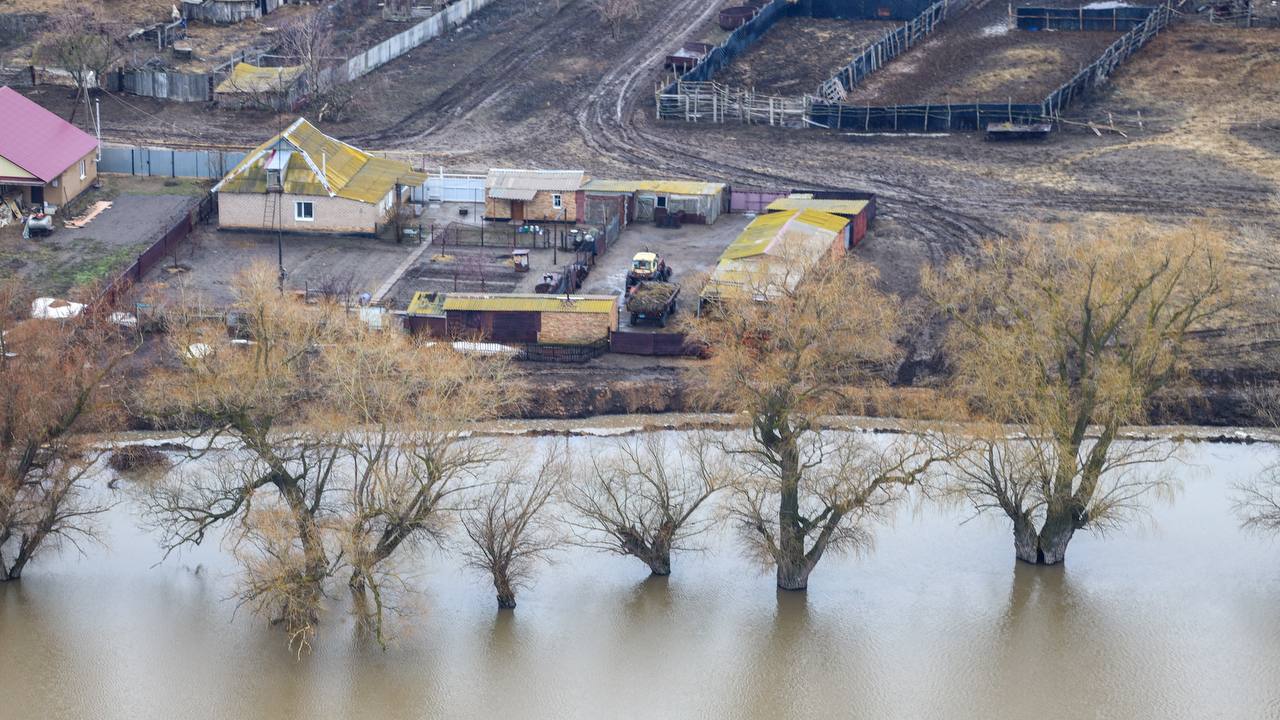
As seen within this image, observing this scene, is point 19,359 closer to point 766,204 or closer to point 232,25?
point 766,204

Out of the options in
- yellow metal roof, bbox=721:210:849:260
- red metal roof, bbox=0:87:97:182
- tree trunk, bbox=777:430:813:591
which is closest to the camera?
tree trunk, bbox=777:430:813:591

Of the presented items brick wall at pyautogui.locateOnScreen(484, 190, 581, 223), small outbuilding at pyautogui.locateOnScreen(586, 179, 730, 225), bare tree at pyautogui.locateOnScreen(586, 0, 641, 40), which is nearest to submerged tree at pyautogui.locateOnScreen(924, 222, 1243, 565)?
small outbuilding at pyautogui.locateOnScreen(586, 179, 730, 225)

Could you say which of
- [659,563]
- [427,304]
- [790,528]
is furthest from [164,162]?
[790,528]

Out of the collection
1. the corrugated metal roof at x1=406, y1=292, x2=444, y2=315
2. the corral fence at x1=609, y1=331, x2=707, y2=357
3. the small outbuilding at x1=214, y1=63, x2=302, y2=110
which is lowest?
the corral fence at x1=609, y1=331, x2=707, y2=357

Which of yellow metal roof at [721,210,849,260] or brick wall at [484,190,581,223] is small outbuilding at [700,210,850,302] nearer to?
yellow metal roof at [721,210,849,260]

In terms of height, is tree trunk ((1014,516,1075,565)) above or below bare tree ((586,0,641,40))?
below

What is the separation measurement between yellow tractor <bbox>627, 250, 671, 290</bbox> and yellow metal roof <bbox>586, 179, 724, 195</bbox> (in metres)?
7.30

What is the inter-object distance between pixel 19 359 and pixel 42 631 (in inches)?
297

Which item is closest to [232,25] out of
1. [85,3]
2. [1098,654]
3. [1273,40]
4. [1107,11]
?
[85,3]

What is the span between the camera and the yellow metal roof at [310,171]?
6912cm

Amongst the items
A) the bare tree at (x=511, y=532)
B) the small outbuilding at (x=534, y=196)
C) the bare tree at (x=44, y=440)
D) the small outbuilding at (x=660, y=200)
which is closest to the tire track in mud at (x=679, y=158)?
the small outbuilding at (x=660, y=200)

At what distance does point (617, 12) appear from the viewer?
96.6m

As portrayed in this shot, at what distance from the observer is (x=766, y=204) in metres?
72.5

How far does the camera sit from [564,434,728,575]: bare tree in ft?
148
